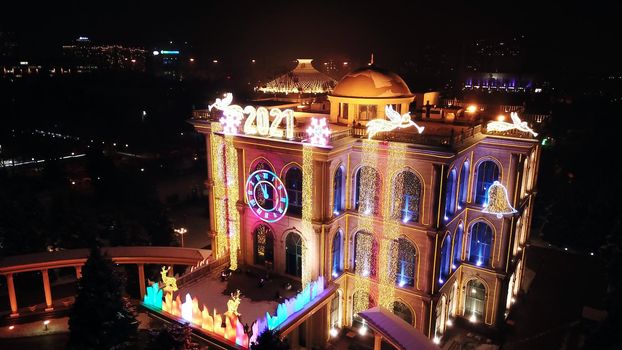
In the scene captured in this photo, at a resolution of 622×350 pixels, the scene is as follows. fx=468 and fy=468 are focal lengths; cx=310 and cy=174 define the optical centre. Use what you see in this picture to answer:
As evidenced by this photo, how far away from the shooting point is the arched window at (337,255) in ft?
87.1

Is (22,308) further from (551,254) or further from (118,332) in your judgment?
(551,254)

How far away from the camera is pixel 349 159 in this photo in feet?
85.1

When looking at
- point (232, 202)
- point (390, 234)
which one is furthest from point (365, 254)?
point (232, 202)

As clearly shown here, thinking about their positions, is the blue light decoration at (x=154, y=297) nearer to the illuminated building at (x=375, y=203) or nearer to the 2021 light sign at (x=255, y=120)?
the illuminated building at (x=375, y=203)

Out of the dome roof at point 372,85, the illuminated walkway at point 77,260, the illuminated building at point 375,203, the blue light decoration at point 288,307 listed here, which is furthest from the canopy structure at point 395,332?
the dome roof at point 372,85

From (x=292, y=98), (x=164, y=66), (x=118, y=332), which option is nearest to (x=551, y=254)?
(x=292, y=98)

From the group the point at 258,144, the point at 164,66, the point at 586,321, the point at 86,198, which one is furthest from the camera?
the point at 164,66

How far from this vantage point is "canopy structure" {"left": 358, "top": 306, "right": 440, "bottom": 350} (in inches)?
803

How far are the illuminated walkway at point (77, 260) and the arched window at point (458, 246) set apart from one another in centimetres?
1550

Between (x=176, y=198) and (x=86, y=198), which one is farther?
(x=176, y=198)

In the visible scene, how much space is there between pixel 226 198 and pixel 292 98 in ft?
47.7

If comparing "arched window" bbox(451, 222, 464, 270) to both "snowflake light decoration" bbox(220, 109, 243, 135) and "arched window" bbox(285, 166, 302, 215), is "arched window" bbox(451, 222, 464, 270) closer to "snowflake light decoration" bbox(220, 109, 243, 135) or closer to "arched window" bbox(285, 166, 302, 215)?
"arched window" bbox(285, 166, 302, 215)

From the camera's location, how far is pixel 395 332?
831 inches

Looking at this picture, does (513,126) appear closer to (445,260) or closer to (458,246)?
(458,246)
